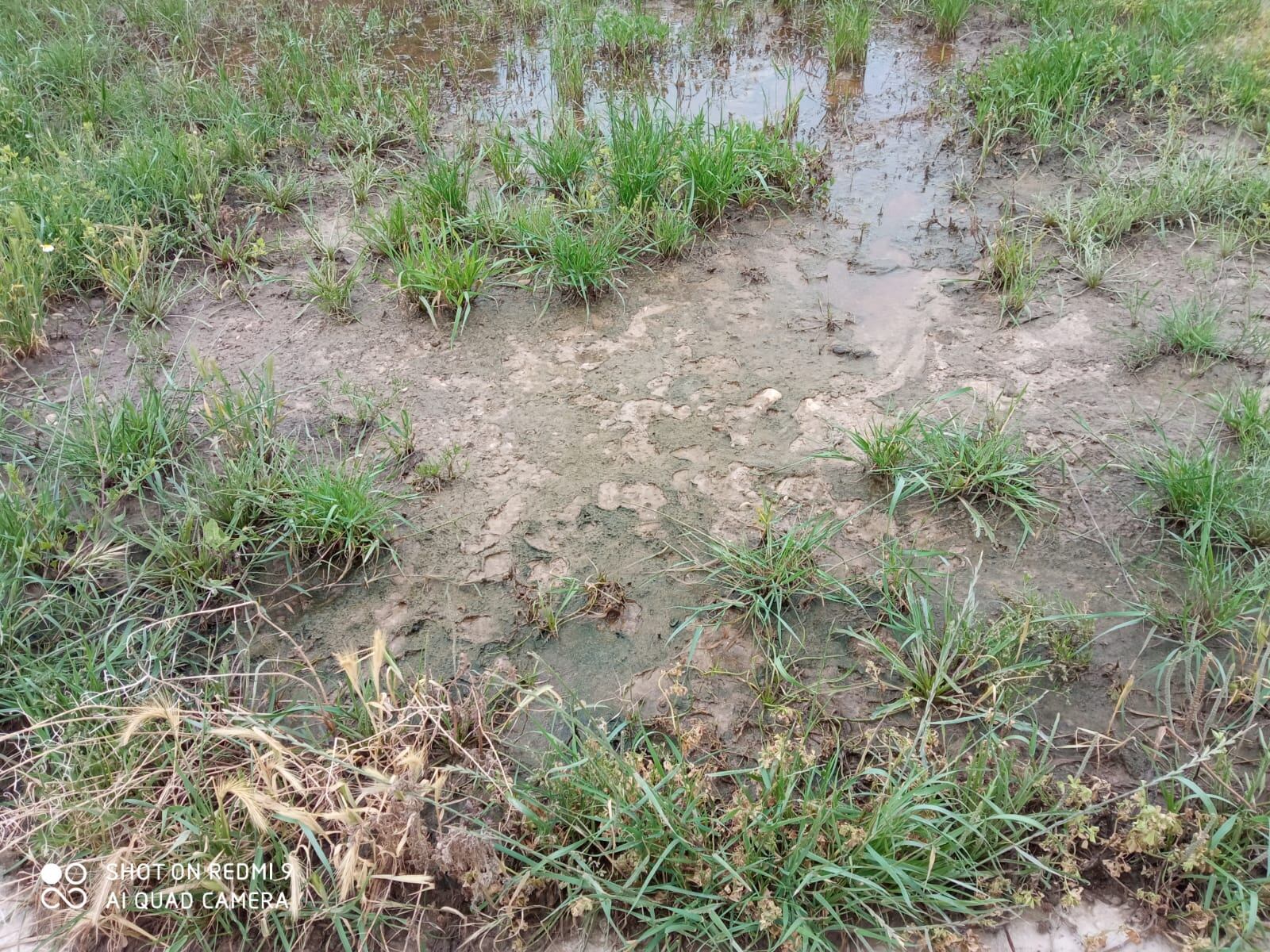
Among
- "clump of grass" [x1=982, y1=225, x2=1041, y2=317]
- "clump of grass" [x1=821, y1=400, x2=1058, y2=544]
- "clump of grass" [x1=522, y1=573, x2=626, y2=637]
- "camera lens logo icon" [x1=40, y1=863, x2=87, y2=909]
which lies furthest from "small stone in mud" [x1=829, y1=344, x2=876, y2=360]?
"camera lens logo icon" [x1=40, y1=863, x2=87, y2=909]

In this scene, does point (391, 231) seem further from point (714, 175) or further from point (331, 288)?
point (714, 175)

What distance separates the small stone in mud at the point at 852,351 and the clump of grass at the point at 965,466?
1.66ft

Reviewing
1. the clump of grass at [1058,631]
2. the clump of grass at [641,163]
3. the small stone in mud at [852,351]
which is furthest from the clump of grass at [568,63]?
the clump of grass at [1058,631]

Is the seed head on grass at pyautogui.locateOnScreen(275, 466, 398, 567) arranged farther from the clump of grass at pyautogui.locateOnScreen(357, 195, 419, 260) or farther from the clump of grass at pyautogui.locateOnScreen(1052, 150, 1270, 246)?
the clump of grass at pyautogui.locateOnScreen(1052, 150, 1270, 246)

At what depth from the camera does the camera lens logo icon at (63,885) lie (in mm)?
1999

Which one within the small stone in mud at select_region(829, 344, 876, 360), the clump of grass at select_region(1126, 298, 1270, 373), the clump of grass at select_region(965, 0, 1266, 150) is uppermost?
the clump of grass at select_region(965, 0, 1266, 150)

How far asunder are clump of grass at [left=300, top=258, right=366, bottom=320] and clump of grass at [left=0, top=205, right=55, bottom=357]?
99 centimetres

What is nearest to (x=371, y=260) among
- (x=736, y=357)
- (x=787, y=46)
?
(x=736, y=357)

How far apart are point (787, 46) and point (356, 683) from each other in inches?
204

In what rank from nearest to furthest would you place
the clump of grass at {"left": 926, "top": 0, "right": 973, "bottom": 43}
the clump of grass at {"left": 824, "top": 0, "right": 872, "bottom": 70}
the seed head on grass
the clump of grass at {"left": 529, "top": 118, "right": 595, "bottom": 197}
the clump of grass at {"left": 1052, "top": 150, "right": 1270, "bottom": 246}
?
the seed head on grass, the clump of grass at {"left": 1052, "top": 150, "right": 1270, "bottom": 246}, the clump of grass at {"left": 529, "top": 118, "right": 595, "bottom": 197}, the clump of grass at {"left": 824, "top": 0, "right": 872, "bottom": 70}, the clump of grass at {"left": 926, "top": 0, "right": 973, "bottom": 43}

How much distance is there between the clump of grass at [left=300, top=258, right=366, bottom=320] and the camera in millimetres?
3691

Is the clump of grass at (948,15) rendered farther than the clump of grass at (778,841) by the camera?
Yes

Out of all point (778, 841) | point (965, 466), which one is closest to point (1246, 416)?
point (965, 466)

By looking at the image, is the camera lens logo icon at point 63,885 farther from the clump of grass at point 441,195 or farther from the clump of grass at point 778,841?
the clump of grass at point 441,195
